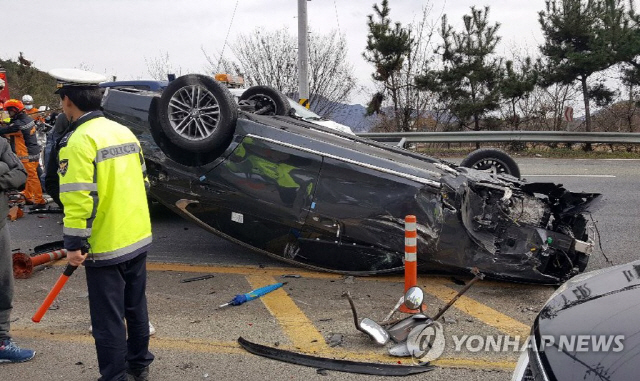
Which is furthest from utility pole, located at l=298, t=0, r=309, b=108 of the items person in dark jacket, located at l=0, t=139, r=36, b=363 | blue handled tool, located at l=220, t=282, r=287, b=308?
person in dark jacket, located at l=0, t=139, r=36, b=363

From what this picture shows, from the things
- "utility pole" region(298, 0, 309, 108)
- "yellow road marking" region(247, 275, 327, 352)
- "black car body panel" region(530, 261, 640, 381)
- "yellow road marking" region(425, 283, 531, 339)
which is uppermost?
"utility pole" region(298, 0, 309, 108)

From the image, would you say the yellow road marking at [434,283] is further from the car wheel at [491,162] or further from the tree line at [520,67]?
the tree line at [520,67]

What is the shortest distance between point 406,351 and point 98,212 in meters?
1.95

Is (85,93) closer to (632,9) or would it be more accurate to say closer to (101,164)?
(101,164)

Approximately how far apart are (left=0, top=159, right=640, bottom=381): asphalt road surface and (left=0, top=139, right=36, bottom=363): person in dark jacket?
8cm

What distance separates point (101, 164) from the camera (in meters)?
2.97

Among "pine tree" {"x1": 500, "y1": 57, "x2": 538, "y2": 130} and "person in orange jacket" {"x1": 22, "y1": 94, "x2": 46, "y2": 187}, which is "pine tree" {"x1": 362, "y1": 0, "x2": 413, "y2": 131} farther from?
"person in orange jacket" {"x1": 22, "y1": 94, "x2": 46, "y2": 187}

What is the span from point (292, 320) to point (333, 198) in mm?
1124

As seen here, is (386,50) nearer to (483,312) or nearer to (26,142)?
(26,142)

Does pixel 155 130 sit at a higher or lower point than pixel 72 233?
higher

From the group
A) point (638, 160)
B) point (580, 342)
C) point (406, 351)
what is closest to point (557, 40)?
point (638, 160)

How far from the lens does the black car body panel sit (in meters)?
1.91

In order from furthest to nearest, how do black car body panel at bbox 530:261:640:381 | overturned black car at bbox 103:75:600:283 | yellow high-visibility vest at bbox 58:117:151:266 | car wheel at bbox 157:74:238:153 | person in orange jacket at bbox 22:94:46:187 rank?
person in orange jacket at bbox 22:94:46:187 < car wheel at bbox 157:74:238:153 < overturned black car at bbox 103:75:600:283 < yellow high-visibility vest at bbox 58:117:151:266 < black car body panel at bbox 530:261:640:381

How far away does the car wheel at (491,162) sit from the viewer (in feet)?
21.9
